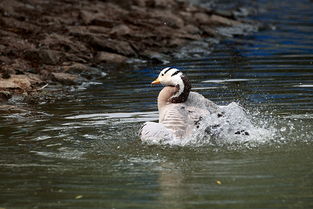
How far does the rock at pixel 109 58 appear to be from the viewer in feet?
59.4

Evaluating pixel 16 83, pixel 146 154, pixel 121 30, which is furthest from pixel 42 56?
pixel 146 154

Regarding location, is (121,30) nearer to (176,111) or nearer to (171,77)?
(171,77)

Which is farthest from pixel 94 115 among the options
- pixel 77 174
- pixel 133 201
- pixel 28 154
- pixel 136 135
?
pixel 133 201

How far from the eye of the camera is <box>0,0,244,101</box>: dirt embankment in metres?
16.0

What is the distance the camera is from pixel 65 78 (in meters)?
15.7

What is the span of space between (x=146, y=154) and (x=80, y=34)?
1057 cm

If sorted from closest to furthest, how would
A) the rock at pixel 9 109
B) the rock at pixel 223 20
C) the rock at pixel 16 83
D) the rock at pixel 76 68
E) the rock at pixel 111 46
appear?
the rock at pixel 9 109, the rock at pixel 16 83, the rock at pixel 76 68, the rock at pixel 111 46, the rock at pixel 223 20

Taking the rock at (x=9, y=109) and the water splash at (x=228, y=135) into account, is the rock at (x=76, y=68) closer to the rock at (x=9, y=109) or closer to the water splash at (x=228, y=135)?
the rock at (x=9, y=109)

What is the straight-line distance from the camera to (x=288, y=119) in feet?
36.5

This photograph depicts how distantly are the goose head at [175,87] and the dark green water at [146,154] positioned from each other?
0.70 metres

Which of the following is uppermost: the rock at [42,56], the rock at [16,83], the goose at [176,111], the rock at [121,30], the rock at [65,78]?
the goose at [176,111]

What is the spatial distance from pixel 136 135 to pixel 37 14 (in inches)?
437

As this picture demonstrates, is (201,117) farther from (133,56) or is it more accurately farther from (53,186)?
(133,56)

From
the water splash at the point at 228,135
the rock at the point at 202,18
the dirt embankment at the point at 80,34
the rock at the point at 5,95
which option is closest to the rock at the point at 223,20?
the dirt embankment at the point at 80,34
